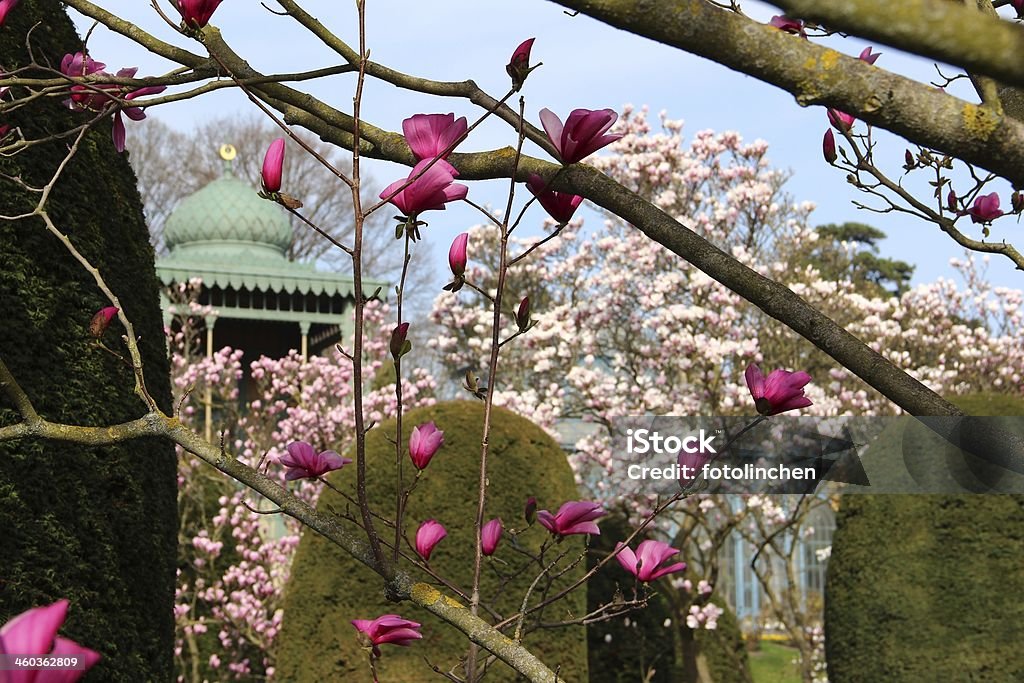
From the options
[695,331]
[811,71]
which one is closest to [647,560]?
[811,71]

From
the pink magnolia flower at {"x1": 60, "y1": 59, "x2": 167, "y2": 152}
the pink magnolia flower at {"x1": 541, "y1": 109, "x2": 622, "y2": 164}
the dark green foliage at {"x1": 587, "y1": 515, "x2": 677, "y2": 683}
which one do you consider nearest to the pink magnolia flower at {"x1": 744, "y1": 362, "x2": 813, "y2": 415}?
the pink magnolia flower at {"x1": 541, "y1": 109, "x2": 622, "y2": 164}

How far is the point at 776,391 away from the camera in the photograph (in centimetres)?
188

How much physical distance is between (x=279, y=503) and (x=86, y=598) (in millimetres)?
1738

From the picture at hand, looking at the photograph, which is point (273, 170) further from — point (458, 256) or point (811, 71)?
point (811, 71)

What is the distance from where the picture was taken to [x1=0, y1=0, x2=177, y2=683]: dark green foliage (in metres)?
2.96

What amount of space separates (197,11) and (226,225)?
61.5 ft

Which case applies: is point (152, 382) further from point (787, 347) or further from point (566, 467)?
point (787, 347)

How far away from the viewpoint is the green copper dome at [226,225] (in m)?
19.8

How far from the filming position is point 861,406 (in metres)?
11.7

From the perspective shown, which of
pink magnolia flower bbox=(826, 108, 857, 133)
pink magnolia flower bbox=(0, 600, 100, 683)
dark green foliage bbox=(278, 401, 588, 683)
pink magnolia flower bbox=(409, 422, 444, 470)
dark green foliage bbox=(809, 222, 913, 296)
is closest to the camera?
pink magnolia flower bbox=(0, 600, 100, 683)

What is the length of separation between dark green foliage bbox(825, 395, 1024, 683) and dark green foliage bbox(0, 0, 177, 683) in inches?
175

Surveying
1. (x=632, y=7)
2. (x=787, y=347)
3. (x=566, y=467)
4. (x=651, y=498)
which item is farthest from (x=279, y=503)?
(x=787, y=347)

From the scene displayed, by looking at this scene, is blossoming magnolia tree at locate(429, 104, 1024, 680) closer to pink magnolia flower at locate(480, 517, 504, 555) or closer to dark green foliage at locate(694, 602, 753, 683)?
dark green foliage at locate(694, 602, 753, 683)

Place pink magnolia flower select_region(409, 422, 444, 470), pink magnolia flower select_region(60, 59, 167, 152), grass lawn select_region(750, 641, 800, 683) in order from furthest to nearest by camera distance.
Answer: grass lawn select_region(750, 641, 800, 683) < pink magnolia flower select_region(60, 59, 167, 152) < pink magnolia flower select_region(409, 422, 444, 470)
